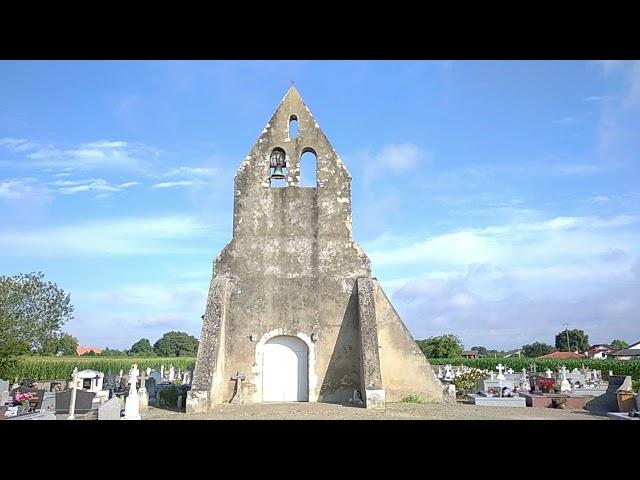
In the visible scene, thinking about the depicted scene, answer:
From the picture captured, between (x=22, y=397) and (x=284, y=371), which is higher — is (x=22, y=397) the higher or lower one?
the lower one

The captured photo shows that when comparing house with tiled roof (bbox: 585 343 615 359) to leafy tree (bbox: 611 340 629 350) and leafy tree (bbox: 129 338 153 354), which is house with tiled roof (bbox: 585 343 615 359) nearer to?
leafy tree (bbox: 611 340 629 350)

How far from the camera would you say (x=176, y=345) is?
4013 inches

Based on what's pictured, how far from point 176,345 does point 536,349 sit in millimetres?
78563

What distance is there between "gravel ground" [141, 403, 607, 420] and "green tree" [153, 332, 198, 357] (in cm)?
8588

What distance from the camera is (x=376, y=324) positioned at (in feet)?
58.0

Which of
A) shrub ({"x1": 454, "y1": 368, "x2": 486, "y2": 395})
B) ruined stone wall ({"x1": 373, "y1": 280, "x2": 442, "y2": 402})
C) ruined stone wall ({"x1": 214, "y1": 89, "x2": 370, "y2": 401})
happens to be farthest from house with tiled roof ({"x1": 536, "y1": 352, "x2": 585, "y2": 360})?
ruined stone wall ({"x1": 214, "y1": 89, "x2": 370, "y2": 401})

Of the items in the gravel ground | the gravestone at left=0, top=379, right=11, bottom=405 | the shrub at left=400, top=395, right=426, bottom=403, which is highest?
the gravestone at left=0, top=379, right=11, bottom=405

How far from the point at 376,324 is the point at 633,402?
8.83m

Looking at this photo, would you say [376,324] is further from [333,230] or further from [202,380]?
[202,380]

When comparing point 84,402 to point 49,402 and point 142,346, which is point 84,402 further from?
point 142,346

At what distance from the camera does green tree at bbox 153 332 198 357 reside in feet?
326

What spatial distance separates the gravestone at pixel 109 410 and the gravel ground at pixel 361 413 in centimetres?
111

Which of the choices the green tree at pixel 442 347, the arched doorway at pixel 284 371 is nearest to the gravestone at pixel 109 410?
the arched doorway at pixel 284 371

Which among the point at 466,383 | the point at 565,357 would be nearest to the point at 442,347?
the point at 565,357
